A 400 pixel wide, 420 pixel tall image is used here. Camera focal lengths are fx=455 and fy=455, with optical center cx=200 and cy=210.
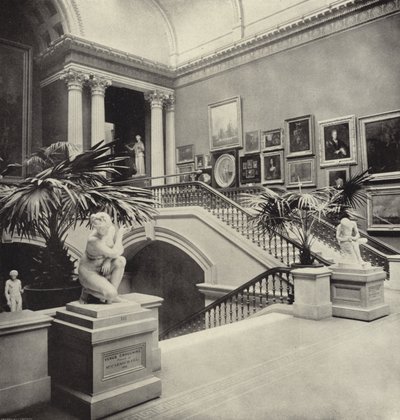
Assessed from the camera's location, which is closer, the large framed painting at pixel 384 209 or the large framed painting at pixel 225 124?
the large framed painting at pixel 384 209

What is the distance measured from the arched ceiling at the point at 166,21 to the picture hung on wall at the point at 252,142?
3094mm

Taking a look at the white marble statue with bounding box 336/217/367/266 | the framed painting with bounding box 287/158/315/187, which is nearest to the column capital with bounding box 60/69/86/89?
the framed painting with bounding box 287/158/315/187

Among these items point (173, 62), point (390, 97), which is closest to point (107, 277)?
point (390, 97)

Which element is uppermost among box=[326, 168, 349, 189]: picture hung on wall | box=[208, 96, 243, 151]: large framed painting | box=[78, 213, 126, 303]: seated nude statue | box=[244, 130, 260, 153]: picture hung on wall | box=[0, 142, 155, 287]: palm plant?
box=[208, 96, 243, 151]: large framed painting

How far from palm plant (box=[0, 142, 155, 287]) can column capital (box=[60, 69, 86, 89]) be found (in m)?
9.09

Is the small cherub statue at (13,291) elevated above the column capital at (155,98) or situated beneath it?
situated beneath

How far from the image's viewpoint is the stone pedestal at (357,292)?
666 centimetres

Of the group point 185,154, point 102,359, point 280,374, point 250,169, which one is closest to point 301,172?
point 250,169

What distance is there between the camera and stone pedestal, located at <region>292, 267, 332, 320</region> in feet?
21.9

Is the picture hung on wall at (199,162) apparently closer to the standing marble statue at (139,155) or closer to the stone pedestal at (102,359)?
the standing marble statue at (139,155)

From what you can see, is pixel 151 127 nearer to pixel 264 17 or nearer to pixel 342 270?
pixel 264 17

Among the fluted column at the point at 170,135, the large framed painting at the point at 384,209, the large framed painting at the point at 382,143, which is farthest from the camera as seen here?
the fluted column at the point at 170,135

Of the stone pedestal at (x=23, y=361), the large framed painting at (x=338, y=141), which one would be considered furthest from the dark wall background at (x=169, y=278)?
the stone pedestal at (x=23, y=361)

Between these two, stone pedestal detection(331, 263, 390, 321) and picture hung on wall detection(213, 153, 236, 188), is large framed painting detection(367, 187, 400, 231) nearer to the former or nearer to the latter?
stone pedestal detection(331, 263, 390, 321)
